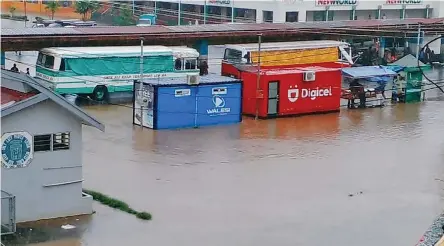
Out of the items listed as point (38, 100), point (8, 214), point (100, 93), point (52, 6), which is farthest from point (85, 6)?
point (8, 214)

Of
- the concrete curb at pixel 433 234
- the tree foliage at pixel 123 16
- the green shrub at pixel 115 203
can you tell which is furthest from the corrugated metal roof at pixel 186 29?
the concrete curb at pixel 433 234

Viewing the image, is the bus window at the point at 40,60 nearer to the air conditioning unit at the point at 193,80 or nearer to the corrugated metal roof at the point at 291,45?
the air conditioning unit at the point at 193,80

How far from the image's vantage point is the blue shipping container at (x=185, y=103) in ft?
64.8

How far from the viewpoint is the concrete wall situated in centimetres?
1198

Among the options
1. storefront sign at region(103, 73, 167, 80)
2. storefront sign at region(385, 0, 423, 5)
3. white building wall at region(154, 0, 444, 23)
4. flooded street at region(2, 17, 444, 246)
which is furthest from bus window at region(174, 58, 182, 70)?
storefront sign at region(385, 0, 423, 5)

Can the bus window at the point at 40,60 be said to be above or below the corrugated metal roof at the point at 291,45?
below

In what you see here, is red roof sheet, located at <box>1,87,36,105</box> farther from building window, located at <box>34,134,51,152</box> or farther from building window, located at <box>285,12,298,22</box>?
building window, located at <box>285,12,298,22</box>

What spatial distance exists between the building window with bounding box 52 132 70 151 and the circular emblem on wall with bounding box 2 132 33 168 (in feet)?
1.33

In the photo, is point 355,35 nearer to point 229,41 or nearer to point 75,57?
point 229,41

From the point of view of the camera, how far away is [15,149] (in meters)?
11.9

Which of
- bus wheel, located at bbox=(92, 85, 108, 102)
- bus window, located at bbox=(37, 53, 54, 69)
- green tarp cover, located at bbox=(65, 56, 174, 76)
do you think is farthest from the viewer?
bus wheel, located at bbox=(92, 85, 108, 102)

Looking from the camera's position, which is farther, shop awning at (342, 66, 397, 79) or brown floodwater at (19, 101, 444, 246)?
shop awning at (342, 66, 397, 79)

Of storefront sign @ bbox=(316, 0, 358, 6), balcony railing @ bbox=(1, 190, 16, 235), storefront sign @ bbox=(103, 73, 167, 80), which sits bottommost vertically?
balcony railing @ bbox=(1, 190, 16, 235)

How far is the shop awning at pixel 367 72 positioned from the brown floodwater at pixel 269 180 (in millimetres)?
2344
